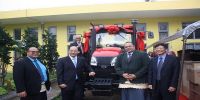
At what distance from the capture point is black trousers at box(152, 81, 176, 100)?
7697 mm

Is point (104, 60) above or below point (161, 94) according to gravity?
above

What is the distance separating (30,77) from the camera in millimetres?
7168

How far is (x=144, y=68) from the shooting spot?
7.86 meters

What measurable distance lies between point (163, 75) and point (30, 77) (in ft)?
9.08

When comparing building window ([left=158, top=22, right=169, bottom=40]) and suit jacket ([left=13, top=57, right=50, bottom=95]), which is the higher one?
building window ([left=158, top=22, right=169, bottom=40])

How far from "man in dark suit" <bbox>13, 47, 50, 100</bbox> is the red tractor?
2.64 meters

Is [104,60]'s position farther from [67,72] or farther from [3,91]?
[3,91]

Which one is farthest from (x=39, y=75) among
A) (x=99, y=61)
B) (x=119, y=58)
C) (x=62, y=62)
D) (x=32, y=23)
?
(x=32, y=23)

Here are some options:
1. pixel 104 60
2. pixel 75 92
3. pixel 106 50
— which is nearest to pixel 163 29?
pixel 106 50

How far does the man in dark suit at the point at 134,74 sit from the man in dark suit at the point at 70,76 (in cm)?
103

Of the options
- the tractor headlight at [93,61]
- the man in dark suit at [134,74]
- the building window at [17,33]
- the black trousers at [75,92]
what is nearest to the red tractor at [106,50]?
the tractor headlight at [93,61]

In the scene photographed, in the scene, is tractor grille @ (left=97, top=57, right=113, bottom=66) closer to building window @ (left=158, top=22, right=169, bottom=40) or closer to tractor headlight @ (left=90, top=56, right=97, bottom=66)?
tractor headlight @ (left=90, top=56, right=97, bottom=66)

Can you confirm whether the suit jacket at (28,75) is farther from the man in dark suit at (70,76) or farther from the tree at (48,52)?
the tree at (48,52)

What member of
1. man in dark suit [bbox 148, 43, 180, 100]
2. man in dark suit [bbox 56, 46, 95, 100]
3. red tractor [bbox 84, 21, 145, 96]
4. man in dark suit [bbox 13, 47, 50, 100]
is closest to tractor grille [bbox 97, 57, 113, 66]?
red tractor [bbox 84, 21, 145, 96]
